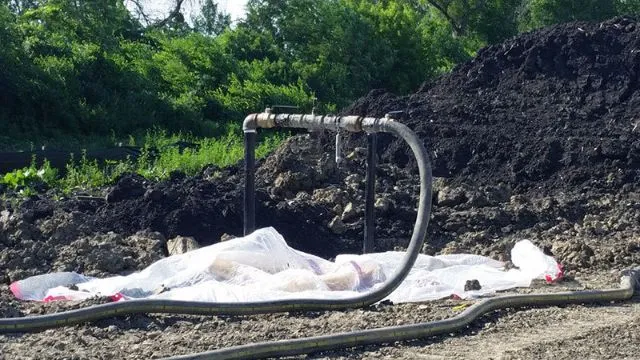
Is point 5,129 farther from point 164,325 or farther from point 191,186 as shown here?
point 164,325

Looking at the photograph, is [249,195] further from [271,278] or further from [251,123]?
[271,278]

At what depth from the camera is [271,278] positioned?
6.78m

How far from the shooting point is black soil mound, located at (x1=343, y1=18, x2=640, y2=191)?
11883 mm

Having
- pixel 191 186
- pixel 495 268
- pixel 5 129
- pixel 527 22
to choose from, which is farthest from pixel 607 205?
Result: pixel 527 22

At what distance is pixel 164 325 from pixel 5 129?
13326 millimetres

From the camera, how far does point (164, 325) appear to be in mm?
5824

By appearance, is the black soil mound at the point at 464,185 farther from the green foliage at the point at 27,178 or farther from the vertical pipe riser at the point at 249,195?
the green foliage at the point at 27,178

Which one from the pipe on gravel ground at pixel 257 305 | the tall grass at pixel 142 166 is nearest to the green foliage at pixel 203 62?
the tall grass at pixel 142 166

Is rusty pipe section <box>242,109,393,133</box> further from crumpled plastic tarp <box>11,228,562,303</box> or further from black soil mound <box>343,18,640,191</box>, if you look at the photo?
black soil mound <box>343,18,640,191</box>

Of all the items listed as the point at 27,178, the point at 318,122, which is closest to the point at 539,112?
the point at 27,178

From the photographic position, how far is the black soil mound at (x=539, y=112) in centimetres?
1188

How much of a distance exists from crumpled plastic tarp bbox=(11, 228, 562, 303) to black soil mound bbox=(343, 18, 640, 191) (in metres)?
4.29

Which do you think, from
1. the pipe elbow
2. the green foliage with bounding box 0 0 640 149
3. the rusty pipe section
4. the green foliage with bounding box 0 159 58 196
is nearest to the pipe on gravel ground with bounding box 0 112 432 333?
the rusty pipe section

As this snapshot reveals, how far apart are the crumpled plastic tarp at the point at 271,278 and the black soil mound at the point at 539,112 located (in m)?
4.29
